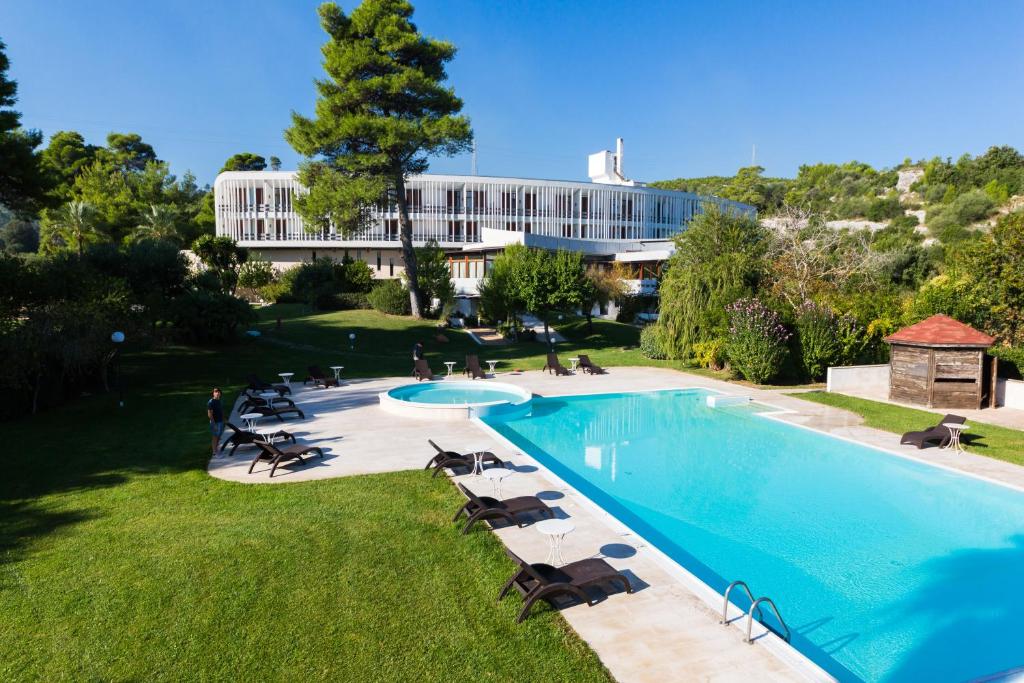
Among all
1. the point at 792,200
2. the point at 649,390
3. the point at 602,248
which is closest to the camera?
the point at 649,390

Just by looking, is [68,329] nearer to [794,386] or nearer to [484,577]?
[484,577]

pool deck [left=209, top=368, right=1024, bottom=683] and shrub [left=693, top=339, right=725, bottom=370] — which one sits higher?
shrub [left=693, top=339, right=725, bottom=370]

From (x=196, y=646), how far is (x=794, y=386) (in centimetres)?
2084

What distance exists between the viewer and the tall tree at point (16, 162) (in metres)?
17.9

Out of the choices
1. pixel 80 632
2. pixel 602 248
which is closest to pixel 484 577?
pixel 80 632

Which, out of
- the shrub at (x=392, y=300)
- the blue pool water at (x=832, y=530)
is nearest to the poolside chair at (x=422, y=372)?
the blue pool water at (x=832, y=530)

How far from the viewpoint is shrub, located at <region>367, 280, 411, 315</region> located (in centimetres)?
3766

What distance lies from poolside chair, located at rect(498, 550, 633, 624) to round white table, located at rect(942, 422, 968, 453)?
10.4 m

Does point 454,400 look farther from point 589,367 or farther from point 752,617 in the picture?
point 752,617

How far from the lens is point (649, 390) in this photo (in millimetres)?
20672

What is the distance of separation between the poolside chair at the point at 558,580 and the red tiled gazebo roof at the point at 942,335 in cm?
1556

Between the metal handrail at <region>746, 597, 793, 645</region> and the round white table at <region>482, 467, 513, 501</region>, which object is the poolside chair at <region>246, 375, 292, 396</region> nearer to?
the round white table at <region>482, 467, 513, 501</region>

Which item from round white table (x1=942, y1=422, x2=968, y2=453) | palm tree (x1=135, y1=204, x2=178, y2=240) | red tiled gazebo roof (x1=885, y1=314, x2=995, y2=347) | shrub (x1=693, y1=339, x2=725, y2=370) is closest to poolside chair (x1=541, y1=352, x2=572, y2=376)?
shrub (x1=693, y1=339, x2=725, y2=370)

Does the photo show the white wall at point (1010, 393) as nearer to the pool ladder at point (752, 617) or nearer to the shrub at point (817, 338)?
the shrub at point (817, 338)
